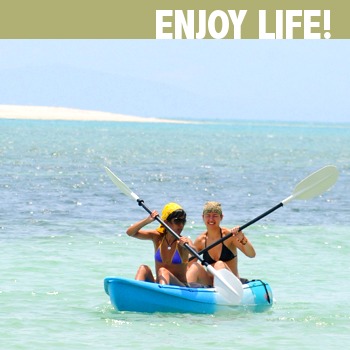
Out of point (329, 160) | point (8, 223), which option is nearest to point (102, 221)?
point (8, 223)

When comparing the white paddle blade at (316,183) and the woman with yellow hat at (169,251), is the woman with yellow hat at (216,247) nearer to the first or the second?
the woman with yellow hat at (169,251)

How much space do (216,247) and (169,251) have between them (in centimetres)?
75

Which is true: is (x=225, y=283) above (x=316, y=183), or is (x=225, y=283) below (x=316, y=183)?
below

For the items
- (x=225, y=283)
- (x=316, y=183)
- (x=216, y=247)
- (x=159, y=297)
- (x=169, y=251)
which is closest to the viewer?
(x=159, y=297)

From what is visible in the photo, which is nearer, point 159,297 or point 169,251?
point 159,297

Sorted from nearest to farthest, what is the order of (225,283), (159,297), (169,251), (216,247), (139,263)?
(159,297), (225,283), (169,251), (216,247), (139,263)

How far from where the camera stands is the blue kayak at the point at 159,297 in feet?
38.9

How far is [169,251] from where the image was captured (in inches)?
482

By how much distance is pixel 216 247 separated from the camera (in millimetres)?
12781

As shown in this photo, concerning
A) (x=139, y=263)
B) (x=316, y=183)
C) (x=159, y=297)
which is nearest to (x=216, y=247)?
(x=159, y=297)

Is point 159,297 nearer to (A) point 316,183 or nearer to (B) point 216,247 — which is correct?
(B) point 216,247

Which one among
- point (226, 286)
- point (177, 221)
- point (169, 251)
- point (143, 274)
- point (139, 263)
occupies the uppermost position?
point (177, 221)

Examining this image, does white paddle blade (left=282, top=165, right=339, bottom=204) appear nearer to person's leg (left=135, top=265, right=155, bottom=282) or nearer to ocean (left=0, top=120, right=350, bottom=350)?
ocean (left=0, top=120, right=350, bottom=350)

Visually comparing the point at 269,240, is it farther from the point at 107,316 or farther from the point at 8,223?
the point at 107,316
